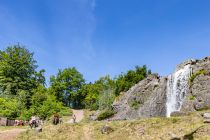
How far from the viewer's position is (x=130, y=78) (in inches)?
3607

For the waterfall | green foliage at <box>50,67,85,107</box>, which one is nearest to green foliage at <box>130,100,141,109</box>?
the waterfall

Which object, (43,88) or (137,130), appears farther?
(43,88)

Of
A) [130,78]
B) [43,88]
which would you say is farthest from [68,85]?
[130,78]

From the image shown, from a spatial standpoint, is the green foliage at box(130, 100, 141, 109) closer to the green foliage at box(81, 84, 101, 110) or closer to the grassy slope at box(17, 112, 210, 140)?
the grassy slope at box(17, 112, 210, 140)

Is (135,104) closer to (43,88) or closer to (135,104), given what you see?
(135,104)

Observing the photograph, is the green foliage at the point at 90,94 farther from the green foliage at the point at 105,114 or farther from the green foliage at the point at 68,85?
the green foliage at the point at 105,114

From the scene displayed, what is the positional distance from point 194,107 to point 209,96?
8.22 ft

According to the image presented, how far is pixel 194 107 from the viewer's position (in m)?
49.5

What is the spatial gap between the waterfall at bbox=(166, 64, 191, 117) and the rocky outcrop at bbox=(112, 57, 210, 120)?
2.22ft

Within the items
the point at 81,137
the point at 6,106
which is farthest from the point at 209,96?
the point at 6,106

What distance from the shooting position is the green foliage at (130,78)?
90438 millimetres

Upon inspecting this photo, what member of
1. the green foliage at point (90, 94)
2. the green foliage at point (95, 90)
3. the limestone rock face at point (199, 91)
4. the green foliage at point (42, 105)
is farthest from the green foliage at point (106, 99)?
the limestone rock face at point (199, 91)

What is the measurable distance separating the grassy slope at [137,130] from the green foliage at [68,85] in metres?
68.6

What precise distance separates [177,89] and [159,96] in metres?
4.64
